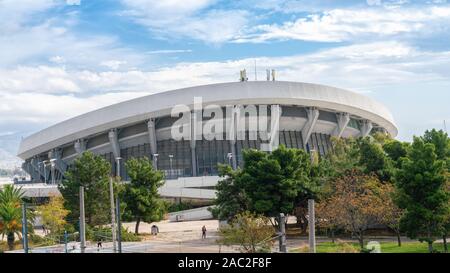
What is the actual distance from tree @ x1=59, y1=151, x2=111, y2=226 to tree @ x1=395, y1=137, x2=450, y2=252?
51.2 ft

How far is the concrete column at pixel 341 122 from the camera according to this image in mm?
65463

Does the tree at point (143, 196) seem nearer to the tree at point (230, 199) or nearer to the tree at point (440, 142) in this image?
the tree at point (230, 199)

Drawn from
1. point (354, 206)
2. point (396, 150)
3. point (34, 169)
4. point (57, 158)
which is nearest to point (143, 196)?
point (354, 206)

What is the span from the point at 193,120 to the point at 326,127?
15055mm

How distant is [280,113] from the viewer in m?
61.8

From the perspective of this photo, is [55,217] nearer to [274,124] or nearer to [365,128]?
[274,124]

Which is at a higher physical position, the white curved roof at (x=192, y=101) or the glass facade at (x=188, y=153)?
the white curved roof at (x=192, y=101)

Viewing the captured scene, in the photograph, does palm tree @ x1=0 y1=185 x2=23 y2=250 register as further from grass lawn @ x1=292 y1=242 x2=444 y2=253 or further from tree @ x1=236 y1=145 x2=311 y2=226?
grass lawn @ x1=292 y1=242 x2=444 y2=253

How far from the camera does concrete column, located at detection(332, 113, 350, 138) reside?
6546cm

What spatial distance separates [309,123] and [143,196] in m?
30.7

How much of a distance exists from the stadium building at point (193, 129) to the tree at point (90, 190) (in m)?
21.6

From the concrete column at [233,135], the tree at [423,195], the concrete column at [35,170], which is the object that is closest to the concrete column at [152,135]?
the concrete column at [233,135]

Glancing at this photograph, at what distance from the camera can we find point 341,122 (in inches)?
2598
